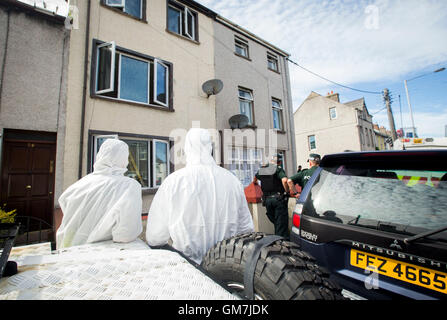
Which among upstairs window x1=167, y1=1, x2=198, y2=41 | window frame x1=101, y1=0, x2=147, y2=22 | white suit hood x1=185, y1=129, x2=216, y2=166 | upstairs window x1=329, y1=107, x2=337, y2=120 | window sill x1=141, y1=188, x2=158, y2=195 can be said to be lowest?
window sill x1=141, y1=188, x2=158, y2=195

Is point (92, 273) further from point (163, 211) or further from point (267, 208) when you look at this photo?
point (267, 208)

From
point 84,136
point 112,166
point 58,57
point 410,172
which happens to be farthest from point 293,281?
point 58,57

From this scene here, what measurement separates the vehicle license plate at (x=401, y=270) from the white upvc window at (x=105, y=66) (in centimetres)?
674

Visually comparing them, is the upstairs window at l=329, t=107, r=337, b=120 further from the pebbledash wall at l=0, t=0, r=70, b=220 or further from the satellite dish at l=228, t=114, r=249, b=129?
the pebbledash wall at l=0, t=0, r=70, b=220

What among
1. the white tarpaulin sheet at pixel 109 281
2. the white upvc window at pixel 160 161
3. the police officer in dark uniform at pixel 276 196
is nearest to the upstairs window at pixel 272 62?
the white upvc window at pixel 160 161

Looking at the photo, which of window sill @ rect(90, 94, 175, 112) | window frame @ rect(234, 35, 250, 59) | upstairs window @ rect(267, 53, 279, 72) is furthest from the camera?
upstairs window @ rect(267, 53, 279, 72)

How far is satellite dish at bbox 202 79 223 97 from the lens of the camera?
7.58 m

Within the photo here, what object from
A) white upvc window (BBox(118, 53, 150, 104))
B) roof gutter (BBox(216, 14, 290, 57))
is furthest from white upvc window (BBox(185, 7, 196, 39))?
white upvc window (BBox(118, 53, 150, 104))

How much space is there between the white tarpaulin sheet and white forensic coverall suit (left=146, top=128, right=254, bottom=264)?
712 millimetres

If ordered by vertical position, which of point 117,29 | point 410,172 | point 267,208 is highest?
point 117,29

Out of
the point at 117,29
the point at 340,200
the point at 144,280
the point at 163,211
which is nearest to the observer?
the point at 144,280

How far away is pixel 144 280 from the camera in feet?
3.04

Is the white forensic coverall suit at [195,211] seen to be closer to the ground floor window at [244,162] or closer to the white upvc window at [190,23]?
the ground floor window at [244,162]

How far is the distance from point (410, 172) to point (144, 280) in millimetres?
1924
